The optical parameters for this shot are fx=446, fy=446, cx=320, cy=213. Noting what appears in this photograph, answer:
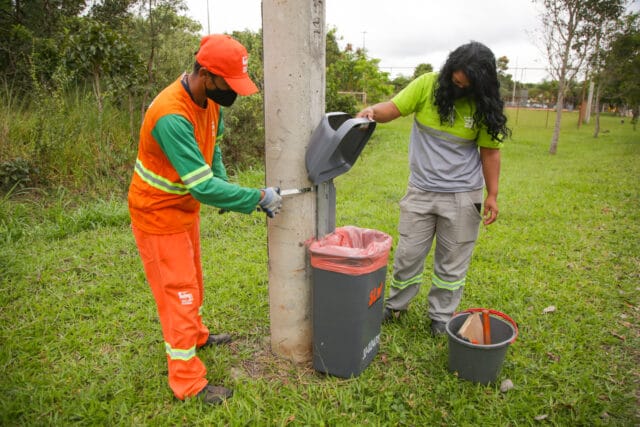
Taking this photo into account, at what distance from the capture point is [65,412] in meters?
2.43

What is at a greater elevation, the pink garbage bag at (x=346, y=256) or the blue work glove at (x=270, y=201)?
the blue work glove at (x=270, y=201)

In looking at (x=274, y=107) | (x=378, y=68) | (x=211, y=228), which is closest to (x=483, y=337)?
(x=274, y=107)

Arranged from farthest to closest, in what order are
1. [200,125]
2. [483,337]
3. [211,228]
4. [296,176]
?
[211,228], [483,337], [296,176], [200,125]

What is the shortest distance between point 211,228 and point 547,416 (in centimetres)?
390

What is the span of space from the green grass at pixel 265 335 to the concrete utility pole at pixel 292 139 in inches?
14.7

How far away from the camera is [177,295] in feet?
7.85

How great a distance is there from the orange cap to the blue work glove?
514mm

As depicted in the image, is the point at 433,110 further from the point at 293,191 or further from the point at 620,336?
the point at 620,336

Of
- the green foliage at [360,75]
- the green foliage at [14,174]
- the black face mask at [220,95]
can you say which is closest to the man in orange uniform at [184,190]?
the black face mask at [220,95]

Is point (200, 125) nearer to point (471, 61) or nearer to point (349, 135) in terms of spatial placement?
point (349, 135)

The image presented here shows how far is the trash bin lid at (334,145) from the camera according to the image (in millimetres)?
2389

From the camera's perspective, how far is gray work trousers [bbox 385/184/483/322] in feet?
9.80

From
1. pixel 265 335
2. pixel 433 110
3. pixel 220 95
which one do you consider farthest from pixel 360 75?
pixel 220 95

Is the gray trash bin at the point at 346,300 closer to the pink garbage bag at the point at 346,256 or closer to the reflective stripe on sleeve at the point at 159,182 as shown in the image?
the pink garbage bag at the point at 346,256
